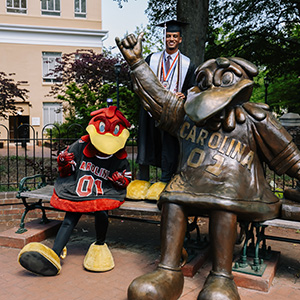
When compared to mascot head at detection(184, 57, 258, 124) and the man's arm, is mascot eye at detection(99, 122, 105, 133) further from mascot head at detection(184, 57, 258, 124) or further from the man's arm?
mascot head at detection(184, 57, 258, 124)

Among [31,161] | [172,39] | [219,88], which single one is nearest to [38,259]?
[219,88]

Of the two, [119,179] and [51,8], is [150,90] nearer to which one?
[119,179]

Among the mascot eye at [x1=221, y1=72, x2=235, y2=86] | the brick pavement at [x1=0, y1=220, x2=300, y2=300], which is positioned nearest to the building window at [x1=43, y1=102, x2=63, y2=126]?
the brick pavement at [x1=0, y1=220, x2=300, y2=300]

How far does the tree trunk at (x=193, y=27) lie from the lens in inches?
241

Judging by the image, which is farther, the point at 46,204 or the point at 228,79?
the point at 46,204

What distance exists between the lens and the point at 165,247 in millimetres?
3186

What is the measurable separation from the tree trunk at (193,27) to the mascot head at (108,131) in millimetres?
2560

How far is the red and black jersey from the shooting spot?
3871 mm

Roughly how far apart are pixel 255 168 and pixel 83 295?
1919 millimetres

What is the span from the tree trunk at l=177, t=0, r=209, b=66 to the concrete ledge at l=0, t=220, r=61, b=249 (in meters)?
3.38

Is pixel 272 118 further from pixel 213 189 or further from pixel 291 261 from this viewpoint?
pixel 291 261

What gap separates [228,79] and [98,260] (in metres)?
2.19

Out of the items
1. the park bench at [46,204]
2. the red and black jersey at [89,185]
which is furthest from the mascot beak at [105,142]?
the park bench at [46,204]

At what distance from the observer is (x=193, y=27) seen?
242 inches
